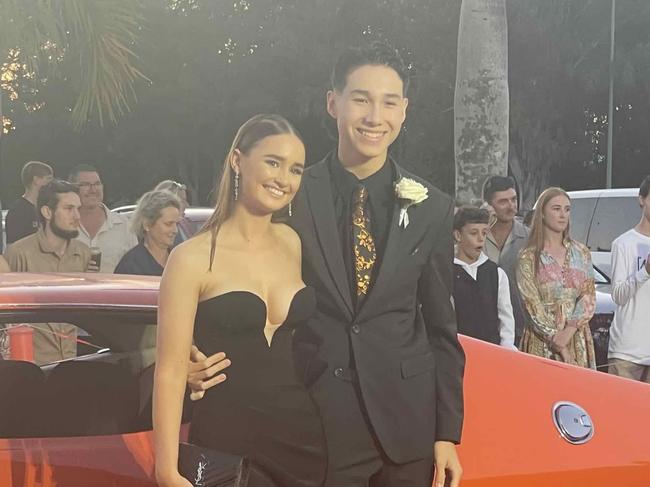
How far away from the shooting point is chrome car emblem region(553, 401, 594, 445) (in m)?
2.98

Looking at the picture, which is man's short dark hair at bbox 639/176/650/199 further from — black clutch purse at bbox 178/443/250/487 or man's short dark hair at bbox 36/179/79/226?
black clutch purse at bbox 178/443/250/487

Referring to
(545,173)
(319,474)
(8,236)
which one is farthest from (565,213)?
(545,173)

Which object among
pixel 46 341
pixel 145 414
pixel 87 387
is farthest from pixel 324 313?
pixel 46 341

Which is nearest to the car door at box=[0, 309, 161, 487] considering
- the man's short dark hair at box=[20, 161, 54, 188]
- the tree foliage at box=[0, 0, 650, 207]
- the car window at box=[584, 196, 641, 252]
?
the man's short dark hair at box=[20, 161, 54, 188]

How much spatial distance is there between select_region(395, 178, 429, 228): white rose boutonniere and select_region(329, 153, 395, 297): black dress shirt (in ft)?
0.12

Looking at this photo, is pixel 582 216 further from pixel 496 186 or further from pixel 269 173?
pixel 269 173

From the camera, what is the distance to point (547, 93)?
98.2 ft

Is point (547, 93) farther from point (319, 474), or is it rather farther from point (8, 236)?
point (319, 474)

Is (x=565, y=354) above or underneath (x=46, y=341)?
underneath

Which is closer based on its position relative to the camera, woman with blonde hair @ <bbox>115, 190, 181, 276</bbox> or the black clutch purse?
the black clutch purse

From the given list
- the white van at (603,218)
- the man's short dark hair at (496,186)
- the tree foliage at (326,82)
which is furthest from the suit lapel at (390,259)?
the tree foliage at (326,82)

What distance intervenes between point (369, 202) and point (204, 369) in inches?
22.3

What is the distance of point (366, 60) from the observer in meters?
2.53

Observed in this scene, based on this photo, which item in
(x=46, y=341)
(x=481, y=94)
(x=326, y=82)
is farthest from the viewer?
(x=326, y=82)
